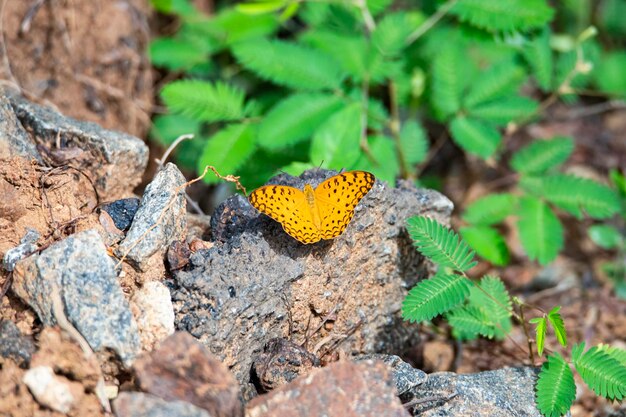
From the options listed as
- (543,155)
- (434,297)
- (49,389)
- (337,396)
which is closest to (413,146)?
(543,155)

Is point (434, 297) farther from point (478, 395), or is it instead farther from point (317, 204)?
point (317, 204)

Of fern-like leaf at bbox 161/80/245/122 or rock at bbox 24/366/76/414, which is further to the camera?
fern-like leaf at bbox 161/80/245/122

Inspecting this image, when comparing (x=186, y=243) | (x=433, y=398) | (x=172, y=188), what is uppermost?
(x=172, y=188)

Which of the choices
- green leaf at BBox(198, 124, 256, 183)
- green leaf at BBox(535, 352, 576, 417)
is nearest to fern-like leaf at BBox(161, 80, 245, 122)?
green leaf at BBox(198, 124, 256, 183)

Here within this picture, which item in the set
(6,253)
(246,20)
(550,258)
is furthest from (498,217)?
(6,253)

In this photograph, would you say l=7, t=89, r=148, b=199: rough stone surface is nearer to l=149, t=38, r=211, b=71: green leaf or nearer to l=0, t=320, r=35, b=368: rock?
l=0, t=320, r=35, b=368: rock

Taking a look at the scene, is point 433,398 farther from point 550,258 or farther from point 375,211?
point 550,258
